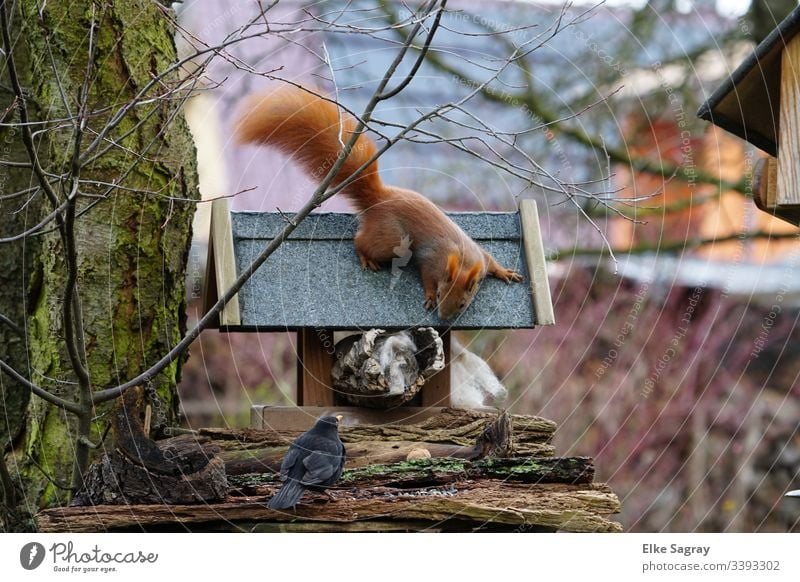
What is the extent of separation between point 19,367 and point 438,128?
2289 mm

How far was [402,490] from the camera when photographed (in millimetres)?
2178

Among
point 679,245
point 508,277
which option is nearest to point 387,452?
point 508,277

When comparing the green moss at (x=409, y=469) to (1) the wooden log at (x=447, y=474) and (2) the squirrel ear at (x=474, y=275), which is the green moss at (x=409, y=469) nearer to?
(1) the wooden log at (x=447, y=474)

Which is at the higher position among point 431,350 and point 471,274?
point 471,274

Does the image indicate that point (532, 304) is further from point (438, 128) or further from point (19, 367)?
point (438, 128)

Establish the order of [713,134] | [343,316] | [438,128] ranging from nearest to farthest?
[343,316] < [438,128] < [713,134]

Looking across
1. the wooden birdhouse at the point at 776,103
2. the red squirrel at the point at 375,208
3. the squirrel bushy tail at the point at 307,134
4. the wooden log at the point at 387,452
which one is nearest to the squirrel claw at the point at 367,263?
the red squirrel at the point at 375,208

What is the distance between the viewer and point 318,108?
8.97 feet

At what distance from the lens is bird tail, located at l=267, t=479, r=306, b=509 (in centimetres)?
198

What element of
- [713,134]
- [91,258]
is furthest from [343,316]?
[713,134]

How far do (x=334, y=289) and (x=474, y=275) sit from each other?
32 cm

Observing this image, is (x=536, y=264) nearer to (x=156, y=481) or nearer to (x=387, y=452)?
(x=387, y=452)

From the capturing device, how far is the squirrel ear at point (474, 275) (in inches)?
100
